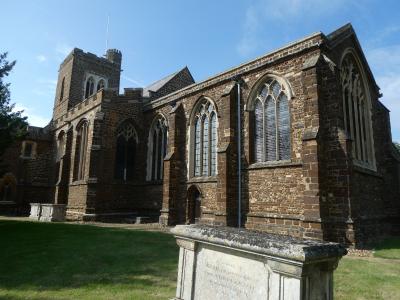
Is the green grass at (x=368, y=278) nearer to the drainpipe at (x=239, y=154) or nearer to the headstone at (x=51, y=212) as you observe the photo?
the drainpipe at (x=239, y=154)

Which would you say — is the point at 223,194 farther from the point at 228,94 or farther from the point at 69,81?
the point at 69,81

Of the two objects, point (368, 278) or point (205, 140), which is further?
point (205, 140)

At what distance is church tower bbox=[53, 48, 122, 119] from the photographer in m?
32.5

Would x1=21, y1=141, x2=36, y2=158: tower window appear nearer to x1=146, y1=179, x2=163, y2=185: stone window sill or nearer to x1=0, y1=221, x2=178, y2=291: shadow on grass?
x1=146, y1=179, x2=163, y2=185: stone window sill

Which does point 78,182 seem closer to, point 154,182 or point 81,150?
point 81,150

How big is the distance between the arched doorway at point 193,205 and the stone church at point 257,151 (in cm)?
5

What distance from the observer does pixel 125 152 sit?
21.0 metres

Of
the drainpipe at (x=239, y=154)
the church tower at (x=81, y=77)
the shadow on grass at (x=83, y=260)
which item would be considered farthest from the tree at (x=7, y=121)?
the church tower at (x=81, y=77)

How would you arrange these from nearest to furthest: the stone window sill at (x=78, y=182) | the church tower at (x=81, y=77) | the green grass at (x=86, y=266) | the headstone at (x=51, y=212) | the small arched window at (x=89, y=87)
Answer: the green grass at (x=86, y=266) → the headstone at (x=51, y=212) → the stone window sill at (x=78, y=182) → the church tower at (x=81, y=77) → the small arched window at (x=89, y=87)

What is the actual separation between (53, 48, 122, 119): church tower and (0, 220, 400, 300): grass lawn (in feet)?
79.4

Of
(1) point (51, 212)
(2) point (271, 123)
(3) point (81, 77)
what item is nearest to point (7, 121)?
(1) point (51, 212)

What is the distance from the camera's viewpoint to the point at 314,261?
3.02 m

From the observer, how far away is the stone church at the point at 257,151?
11.3 m

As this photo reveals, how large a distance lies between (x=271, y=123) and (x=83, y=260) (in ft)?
31.4
